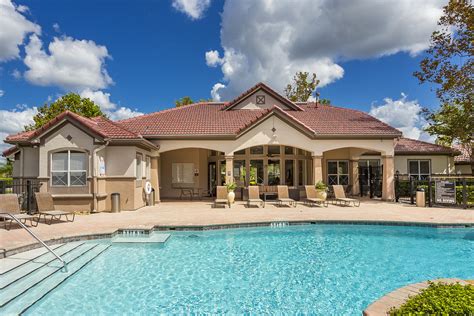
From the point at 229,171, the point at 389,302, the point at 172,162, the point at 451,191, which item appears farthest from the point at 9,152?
the point at 451,191

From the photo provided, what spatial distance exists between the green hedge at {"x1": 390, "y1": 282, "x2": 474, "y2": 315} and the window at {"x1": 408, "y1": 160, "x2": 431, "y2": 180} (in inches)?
985

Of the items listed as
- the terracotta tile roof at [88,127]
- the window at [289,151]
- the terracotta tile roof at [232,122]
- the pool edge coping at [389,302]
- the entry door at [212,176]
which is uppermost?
the terracotta tile roof at [232,122]

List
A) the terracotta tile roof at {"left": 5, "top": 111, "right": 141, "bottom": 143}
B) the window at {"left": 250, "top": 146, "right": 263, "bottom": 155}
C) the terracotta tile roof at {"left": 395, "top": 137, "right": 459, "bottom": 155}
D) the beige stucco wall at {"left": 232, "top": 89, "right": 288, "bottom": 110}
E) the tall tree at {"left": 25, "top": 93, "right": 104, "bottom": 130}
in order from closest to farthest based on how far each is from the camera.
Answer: the terracotta tile roof at {"left": 5, "top": 111, "right": 141, "bottom": 143}
the window at {"left": 250, "top": 146, "right": 263, "bottom": 155}
the beige stucco wall at {"left": 232, "top": 89, "right": 288, "bottom": 110}
the terracotta tile roof at {"left": 395, "top": 137, "right": 459, "bottom": 155}
the tall tree at {"left": 25, "top": 93, "right": 104, "bottom": 130}

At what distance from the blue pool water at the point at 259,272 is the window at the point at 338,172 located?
1254 cm

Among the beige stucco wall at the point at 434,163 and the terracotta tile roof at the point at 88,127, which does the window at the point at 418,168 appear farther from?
the terracotta tile roof at the point at 88,127

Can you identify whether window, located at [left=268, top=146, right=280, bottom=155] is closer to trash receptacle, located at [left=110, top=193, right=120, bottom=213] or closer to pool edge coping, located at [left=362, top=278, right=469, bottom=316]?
trash receptacle, located at [left=110, top=193, right=120, bottom=213]

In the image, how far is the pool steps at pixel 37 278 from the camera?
5.90 meters

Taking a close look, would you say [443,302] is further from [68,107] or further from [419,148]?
[68,107]

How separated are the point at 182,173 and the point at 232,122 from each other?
19.5 feet

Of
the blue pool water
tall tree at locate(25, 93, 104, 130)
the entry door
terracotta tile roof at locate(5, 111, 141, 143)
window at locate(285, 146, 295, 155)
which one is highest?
tall tree at locate(25, 93, 104, 130)

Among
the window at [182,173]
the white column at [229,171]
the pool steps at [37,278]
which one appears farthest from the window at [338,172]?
the pool steps at [37,278]

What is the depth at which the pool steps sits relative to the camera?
5.90 m

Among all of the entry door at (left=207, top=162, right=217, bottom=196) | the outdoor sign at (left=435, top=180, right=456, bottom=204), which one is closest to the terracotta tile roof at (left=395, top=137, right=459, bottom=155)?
Result: the outdoor sign at (left=435, top=180, right=456, bottom=204)

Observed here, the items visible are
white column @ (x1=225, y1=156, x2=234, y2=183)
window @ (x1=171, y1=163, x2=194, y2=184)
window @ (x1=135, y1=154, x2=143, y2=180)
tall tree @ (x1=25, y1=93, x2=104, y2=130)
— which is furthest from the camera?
tall tree @ (x1=25, y1=93, x2=104, y2=130)
